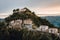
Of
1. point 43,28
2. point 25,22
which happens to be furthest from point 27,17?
point 43,28

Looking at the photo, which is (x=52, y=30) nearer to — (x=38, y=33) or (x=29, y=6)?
(x=38, y=33)

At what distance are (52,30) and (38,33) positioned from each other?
137mm

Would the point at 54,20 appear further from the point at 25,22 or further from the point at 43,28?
the point at 25,22

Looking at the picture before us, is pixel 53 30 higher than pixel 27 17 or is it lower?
lower

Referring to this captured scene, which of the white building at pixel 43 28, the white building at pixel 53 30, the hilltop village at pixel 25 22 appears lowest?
the white building at pixel 53 30

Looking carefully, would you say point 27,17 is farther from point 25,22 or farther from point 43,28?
point 43,28

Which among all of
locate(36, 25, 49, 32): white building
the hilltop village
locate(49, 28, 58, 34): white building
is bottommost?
locate(49, 28, 58, 34): white building

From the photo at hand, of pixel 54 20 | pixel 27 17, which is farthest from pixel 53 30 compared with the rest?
pixel 27 17

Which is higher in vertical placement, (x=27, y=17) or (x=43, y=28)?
(x=27, y=17)

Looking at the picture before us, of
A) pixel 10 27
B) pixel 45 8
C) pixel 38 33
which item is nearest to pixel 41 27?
pixel 38 33

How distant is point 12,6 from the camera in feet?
6.19

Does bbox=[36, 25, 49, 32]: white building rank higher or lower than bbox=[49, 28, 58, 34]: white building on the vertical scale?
higher

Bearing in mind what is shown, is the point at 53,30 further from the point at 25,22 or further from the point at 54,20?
the point at 25,22

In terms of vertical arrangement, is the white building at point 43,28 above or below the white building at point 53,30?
above
